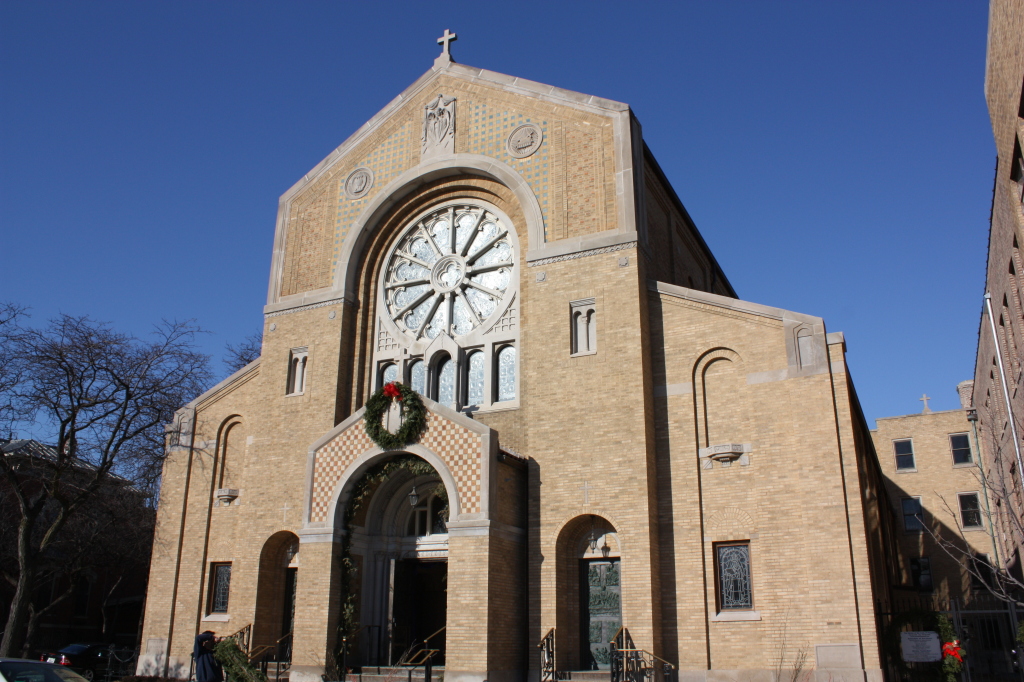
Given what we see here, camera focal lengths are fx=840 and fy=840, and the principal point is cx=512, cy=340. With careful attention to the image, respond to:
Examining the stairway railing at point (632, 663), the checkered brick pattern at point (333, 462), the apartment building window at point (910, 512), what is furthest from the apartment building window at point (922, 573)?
the checkered brick pattern at point (333, 462)

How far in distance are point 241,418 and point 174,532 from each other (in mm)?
3563

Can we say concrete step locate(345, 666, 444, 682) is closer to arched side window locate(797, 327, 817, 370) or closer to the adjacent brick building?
arched side window locate(797, 327, 817, 370)

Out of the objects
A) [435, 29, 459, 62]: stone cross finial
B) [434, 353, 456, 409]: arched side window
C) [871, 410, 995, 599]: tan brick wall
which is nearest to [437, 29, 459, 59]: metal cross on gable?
[435, 29, 459, 62]: stone cross finial

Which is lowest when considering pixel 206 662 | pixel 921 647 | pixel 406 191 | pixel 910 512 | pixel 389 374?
pixel 206 662

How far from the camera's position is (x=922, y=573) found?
37.5m

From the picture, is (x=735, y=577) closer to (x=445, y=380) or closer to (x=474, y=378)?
(x=474, y=378)

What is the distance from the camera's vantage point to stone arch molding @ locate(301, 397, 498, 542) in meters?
17.5

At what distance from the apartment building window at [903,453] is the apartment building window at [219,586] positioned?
31147 mm

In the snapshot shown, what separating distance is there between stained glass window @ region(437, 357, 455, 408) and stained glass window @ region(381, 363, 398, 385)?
1.32 meters

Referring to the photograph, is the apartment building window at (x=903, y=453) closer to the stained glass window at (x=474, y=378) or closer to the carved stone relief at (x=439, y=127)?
the stained glass window at (x=474, y=378)

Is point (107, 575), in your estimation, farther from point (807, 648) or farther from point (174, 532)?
point (807, 648)

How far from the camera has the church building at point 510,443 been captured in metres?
17.0

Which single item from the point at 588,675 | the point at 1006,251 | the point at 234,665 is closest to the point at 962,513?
the point at 1006,251

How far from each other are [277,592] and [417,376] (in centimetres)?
645
